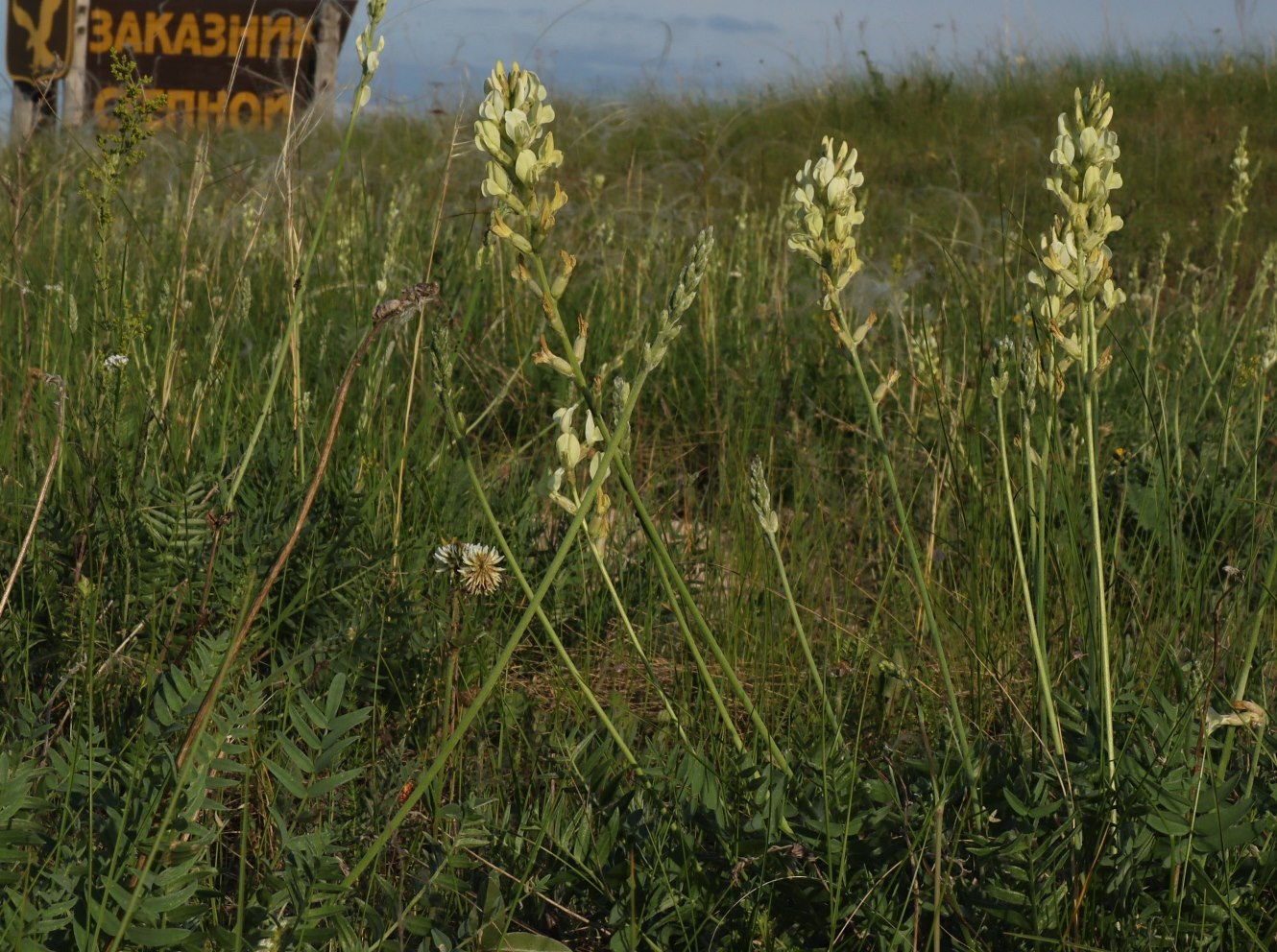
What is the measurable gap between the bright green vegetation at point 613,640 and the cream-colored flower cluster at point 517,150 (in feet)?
0.19

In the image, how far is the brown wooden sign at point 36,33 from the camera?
11875mm

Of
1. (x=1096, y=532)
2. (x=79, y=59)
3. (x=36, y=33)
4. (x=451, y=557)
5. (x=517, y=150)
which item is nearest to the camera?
(x=517, y=150)

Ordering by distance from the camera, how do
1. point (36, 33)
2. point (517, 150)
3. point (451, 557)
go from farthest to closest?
point (36, 33) < point (451, 557) < point (517, 150)

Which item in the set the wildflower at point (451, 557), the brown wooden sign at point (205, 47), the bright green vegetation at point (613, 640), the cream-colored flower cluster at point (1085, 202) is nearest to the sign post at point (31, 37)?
the brown wooden sign at point (205, 47)

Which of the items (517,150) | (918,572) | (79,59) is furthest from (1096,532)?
(79,59)

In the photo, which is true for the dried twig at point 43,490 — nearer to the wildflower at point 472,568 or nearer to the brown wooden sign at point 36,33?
the wildflower at point 472,568

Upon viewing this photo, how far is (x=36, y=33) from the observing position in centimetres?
1210

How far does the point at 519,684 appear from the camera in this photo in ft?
6.89

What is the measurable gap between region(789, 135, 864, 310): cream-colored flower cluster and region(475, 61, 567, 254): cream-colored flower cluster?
31 centimetres

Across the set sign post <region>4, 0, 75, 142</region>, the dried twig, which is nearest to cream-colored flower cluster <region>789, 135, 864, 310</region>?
the dried twig

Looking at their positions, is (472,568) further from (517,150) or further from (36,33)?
(36,33)

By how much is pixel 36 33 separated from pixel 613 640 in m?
12.4

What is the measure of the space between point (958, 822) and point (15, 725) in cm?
129

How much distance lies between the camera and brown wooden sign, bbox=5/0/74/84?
11.9m
